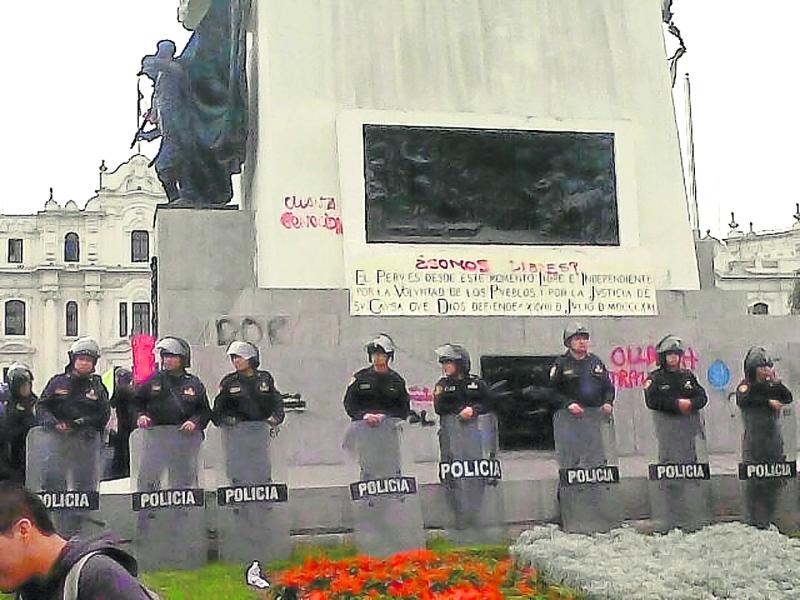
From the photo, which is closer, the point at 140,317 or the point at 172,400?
the point at 172,400

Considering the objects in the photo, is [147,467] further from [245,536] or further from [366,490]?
[366,490]

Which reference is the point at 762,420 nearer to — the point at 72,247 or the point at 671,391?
the point at 671,391

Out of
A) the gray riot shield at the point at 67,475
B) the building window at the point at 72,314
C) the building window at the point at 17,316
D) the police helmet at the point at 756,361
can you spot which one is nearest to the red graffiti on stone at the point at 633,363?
the police helmet at the point at 756,361

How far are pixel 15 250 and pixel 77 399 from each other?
53.2m

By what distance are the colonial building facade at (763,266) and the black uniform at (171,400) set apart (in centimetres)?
3946

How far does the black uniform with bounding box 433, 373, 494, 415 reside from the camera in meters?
8.49

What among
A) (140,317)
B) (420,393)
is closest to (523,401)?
(420,393)

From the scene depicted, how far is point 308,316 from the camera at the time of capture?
33.2 ft

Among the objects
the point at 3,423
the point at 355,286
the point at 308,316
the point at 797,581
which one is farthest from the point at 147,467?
the point at 797,581

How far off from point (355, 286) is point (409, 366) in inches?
39.3

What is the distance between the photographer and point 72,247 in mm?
58688

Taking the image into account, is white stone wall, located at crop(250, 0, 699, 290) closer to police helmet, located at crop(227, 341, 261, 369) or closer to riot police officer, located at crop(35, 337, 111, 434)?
police helmet, located at crop(227, 341, 261, 369)

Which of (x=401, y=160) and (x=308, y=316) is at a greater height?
(x=401, y=160)

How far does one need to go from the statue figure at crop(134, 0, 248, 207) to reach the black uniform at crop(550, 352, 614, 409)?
546 centimetres
